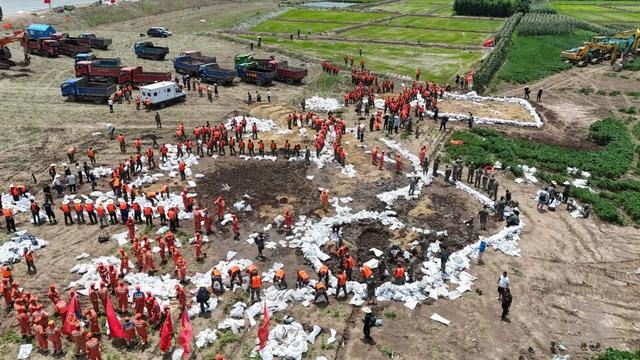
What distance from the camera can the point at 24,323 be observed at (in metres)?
15.5

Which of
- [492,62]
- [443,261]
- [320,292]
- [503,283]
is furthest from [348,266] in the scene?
[492,62]

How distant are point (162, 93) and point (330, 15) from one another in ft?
165

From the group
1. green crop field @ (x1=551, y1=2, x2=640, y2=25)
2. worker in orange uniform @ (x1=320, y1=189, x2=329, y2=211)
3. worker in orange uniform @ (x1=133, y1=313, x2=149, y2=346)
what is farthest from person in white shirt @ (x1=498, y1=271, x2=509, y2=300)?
green crop field @ (x1=551, y1=2, x2=640, y2=25)

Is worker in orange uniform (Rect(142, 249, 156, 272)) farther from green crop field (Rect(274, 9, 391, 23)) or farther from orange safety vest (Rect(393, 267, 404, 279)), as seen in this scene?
green crop field (Rect(274, 9, 391, 23))

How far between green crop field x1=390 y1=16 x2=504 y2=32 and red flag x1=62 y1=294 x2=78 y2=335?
6623 cm

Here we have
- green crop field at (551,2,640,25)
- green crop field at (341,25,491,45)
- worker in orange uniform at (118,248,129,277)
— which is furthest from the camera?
green crop field at (551,2,640,25)

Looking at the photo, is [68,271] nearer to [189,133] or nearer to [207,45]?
[189,133]

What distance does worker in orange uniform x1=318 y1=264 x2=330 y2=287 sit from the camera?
18.0m

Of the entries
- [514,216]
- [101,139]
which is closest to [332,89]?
[101,139]

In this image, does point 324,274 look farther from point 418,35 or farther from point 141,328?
point 418,35

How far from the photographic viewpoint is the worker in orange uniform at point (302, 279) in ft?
58.6

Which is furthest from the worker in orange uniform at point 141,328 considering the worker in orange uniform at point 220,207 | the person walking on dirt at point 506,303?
the person walking on dirt at point 506,303

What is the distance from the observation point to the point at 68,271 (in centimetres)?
1905

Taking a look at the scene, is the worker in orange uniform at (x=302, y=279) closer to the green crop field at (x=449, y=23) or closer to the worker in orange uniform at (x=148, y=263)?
the worker in orange uniform at (x=148, y=263)
